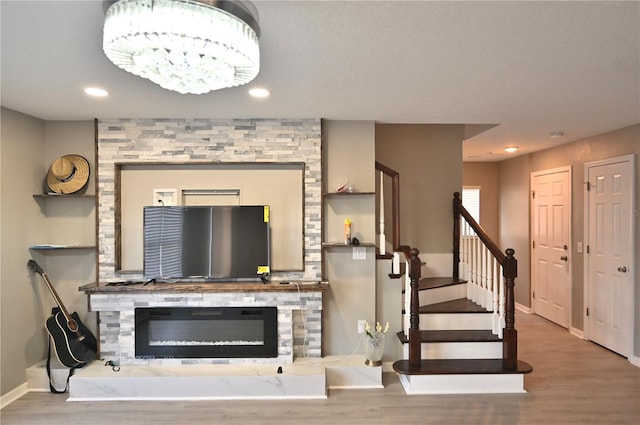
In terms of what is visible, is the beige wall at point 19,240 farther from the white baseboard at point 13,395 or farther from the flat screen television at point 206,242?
the flat screen television at point 206,242

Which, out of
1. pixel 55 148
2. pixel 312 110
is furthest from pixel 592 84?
pixel 55 148

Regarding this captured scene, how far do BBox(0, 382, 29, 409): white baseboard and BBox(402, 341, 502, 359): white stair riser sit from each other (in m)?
3.57

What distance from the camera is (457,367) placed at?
342 centimetres

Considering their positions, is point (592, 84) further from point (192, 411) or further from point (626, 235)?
point (192, 411)

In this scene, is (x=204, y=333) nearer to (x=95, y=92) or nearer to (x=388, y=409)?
(x=388, y=409)

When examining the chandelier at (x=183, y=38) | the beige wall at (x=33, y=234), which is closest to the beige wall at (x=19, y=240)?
the beige wall at (x=33, y=234)

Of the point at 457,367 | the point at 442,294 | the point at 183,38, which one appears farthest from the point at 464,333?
the point at 183,38

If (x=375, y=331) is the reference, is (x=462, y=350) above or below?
below

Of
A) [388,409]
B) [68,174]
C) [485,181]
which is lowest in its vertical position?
[388,409]

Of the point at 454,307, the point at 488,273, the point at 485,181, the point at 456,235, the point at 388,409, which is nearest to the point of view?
the point at 388,409

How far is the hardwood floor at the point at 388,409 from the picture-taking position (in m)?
2.96

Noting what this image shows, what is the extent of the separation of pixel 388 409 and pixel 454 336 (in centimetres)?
99

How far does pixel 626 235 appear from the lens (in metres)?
4.11

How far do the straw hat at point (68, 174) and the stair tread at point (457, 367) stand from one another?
3.41 metres
